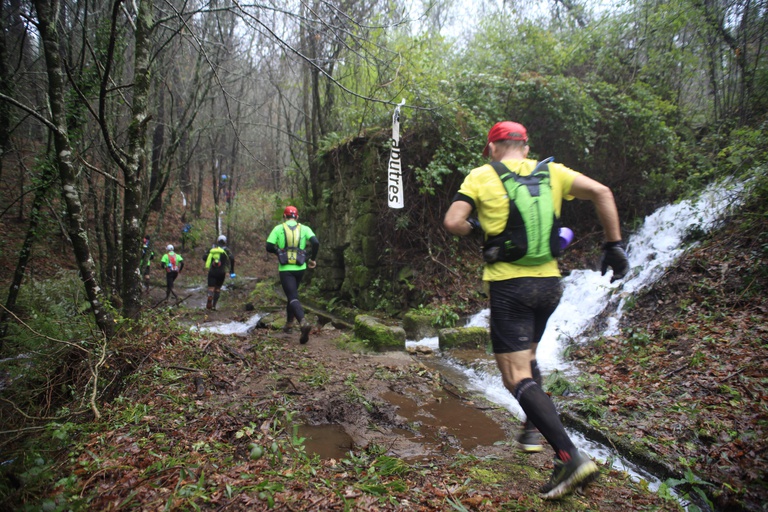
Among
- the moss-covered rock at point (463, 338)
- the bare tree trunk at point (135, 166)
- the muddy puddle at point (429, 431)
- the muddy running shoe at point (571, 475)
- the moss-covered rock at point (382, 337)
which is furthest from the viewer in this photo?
the moss-covered rock at point (463, 338)

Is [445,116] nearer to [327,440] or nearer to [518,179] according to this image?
[518,179]

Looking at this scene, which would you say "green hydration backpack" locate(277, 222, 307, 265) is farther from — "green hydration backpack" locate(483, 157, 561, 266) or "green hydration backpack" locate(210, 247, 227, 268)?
"green hydration backpack" locate(483, 157, 561, 266)

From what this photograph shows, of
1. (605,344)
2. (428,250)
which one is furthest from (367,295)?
(605,344)

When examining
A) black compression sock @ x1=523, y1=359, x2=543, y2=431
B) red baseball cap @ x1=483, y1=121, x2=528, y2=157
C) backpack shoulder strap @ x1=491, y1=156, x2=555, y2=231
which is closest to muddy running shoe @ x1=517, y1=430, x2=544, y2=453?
black compression sock @ x1=523, y1=359, x2=543, y2=431

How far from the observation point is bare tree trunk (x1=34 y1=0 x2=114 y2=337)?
154 inches

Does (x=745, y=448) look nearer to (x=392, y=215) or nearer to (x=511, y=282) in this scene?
(x=511, y=282)

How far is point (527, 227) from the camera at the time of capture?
2654 mm

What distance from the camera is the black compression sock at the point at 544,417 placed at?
2.43 metres

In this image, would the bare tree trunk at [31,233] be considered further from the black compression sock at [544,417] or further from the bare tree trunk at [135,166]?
the black compression sock at [544,417]

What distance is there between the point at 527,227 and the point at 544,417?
115 cm

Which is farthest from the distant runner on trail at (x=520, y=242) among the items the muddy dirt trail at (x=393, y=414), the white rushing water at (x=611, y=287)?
the white rushing water at (x=611, y=287)

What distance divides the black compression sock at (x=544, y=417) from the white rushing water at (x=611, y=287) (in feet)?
8.35

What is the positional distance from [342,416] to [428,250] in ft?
21.2

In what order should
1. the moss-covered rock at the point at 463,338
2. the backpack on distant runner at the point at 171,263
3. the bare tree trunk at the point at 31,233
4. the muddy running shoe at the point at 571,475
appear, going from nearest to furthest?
the muddy running shoe at the point at 571,475
the bare tree trunk at the point at 31,233
the moss-covered rock at the point at 463,338
the backpack on distant runner at the point at 171,263
